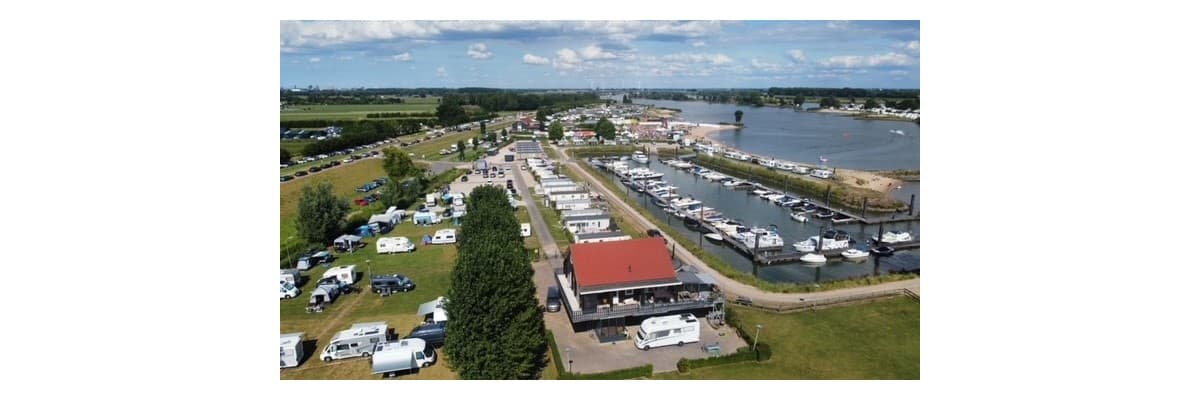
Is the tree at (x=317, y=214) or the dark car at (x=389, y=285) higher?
the tree at (x=317, y=214)

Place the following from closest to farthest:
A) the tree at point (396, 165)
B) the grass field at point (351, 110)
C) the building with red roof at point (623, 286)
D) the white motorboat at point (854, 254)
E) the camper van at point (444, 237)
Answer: the building with red roof at point (623, 286) < the grass field at point (351, 110) < the camper van at point (444, 237) < the white motorboat at point (854, 254) < the tree at point (396, 165)

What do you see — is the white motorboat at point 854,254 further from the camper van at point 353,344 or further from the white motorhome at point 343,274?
the white motorhome at point 343,274

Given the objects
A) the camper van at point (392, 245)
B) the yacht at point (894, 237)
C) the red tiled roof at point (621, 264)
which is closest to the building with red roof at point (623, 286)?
the red tiled roof at point (621, 264)

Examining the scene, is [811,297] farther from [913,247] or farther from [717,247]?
[913,247]

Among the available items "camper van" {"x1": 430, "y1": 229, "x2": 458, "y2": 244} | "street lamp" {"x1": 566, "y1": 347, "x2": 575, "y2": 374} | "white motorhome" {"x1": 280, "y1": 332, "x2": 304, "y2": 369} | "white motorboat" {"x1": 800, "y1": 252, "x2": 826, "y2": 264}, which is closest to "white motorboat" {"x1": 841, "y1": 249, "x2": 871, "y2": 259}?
"white motorboat" {"x1": 800, "y1": 252, "x2": 826, "y2": 264}

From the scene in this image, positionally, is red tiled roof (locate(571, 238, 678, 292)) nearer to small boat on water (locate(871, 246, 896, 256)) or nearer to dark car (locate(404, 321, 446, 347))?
dark car (locate(404, 321, 446, 347))

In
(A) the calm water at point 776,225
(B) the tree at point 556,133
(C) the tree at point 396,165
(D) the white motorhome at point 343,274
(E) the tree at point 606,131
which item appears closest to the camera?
(D) the white motorhome at point 343,274

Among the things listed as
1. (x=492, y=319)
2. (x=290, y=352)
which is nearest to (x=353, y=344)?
(x=290, y=352)
